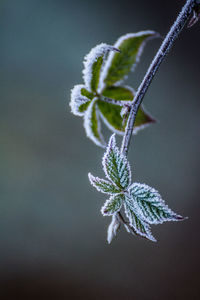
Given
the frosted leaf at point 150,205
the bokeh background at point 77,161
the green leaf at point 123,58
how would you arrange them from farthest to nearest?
the bokeh background at point 77,161, the green leaf at point 123,58, the frosted leaf at point 150,205


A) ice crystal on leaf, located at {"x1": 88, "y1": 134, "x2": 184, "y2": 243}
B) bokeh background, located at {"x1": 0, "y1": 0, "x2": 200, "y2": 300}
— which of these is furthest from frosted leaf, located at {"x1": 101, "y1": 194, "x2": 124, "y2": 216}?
bokeh background, located at {"x1": 0, "y1": 0, "x2": 200, "y2": 300}

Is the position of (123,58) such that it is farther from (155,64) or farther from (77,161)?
(77,161)

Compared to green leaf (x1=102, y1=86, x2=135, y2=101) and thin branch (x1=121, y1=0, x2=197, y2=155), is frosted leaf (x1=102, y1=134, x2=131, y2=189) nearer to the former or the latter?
thin branch (x1=121, y1=0, x2=197, y2=155)

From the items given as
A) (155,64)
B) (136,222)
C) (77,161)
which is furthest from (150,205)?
(77,161)

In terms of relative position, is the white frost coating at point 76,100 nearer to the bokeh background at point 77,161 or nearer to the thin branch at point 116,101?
the thin branch at point 116,101

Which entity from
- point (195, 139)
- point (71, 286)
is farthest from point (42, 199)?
point (195, 139)

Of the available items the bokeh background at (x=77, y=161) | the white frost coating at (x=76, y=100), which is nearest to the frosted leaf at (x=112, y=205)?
the white frost coating at (x=76, y=100)
